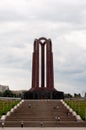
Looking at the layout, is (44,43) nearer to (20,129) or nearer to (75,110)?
(75,110)

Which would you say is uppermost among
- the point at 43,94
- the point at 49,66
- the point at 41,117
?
the point at 49,66

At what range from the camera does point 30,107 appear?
36.7 metres

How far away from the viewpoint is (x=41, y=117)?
30.1 meters

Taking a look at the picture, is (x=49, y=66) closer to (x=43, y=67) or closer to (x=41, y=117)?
(x=43, y=67)

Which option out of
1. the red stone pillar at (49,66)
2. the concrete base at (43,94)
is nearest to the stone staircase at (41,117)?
the concrete base at (43,94)

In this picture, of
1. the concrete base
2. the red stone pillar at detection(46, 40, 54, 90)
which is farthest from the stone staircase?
the red stone pillar at detection(46, 40, 54, 90)

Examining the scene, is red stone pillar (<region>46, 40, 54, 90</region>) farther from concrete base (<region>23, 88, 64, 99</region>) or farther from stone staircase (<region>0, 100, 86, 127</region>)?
stone staircase (<region>0, 100, 86, 127</region>)

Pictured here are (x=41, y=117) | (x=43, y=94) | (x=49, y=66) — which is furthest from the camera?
(x=49, y=66)

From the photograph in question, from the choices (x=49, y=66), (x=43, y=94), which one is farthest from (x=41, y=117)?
(x=49, y=66)

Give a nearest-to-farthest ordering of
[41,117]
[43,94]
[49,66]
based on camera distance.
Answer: [41,117]
[43,94]
[49,66]

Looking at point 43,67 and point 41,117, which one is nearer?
point 41,117

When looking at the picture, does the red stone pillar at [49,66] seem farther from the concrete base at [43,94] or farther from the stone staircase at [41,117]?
the stone staircase at [41,117]

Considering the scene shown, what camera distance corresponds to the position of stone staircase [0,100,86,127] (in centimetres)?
2706

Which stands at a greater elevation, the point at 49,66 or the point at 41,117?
A: the point at 49,66
